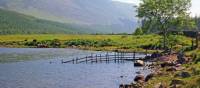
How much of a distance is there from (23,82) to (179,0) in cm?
6313

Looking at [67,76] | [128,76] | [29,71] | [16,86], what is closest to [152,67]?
[128,76]

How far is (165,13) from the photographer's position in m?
123

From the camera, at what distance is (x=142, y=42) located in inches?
7111

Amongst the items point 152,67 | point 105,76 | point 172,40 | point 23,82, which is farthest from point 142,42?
point 23,82

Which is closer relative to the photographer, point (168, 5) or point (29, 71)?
point (29, 71)

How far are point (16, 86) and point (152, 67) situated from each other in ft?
113

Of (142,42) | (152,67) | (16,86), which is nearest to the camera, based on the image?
(16,86)

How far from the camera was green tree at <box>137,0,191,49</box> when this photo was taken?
122312mm

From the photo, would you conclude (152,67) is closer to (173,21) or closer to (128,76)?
(128,76)

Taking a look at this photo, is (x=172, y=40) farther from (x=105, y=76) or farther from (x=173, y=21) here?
(x=105, y=76)

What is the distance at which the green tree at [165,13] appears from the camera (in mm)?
122312

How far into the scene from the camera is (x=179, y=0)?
122938 mm

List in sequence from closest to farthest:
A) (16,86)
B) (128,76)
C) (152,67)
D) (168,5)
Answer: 1. (16,86)
2. (128,76)
3. (152,67)
4. (168,5)

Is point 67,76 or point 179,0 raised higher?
point 179,0
